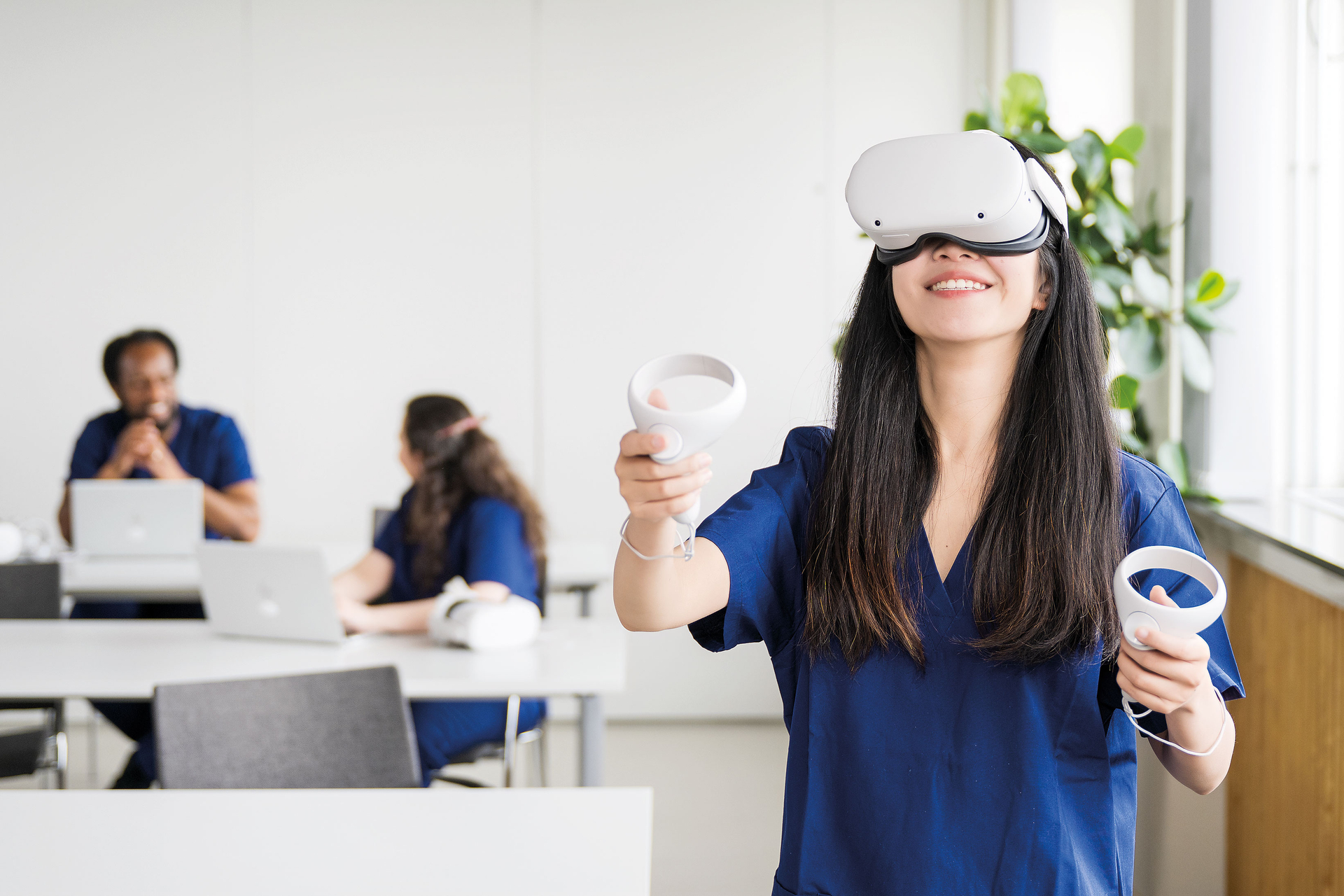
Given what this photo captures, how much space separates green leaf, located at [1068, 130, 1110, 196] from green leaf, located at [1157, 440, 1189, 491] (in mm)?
649

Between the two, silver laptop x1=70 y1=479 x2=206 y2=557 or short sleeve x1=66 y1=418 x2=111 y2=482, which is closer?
silver laptop x1=70 y1=479 x2=206 y2=557

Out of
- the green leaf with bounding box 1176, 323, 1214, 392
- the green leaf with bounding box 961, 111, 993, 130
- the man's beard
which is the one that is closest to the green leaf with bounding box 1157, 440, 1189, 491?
the green leaf with bounding box 1176, 323, 1214, 392

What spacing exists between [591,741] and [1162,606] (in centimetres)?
175

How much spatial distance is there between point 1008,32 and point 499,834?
3.90 metres

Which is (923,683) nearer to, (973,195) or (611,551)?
(973,195)

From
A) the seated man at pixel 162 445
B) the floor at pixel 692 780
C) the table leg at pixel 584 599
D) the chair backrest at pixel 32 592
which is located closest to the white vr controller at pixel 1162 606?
the floor at pixel 692 780

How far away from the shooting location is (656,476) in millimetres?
924

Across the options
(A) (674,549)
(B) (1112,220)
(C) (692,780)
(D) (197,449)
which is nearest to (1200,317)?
(B) (1112,220)

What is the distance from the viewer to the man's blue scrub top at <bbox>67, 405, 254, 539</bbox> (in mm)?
3775

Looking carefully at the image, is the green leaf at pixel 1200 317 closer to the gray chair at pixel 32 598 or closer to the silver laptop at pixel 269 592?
the silver laptop at pixel 269 592

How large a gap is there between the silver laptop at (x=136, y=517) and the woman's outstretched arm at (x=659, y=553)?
2775 millimetres

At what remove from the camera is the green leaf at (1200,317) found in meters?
2.52

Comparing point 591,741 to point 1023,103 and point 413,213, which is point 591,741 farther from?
point 413,213

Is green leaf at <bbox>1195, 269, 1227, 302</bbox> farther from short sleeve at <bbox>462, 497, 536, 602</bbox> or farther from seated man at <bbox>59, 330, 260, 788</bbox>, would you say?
seated man at <bbox>59, 330, 260, 788</bbox>
